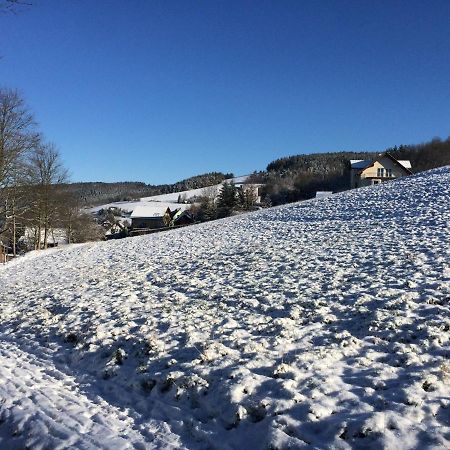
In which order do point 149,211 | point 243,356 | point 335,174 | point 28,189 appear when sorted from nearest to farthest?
1. point 243,356
2. point 28,189
3. point 149,211
4. point 335,174

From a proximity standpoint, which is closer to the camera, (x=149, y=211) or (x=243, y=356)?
(x=243, y=356)

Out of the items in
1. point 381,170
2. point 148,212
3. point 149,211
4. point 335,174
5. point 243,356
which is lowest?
point 243,356

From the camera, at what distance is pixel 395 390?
201 inches

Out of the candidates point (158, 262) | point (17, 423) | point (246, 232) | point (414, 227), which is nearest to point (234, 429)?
point (17, 423)

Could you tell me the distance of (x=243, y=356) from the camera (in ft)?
21.5

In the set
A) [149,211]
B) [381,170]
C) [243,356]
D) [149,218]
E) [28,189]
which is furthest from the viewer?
[149,211]

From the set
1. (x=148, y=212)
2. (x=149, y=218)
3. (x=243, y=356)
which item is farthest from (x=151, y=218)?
(x=243, y=356)

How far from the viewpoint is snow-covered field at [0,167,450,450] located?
15.8 feet

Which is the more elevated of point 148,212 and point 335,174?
point 335,174

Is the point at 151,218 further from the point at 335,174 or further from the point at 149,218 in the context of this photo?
the point at 335,174

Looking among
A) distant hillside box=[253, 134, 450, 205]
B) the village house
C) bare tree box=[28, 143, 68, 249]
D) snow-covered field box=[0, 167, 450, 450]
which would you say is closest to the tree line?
bare tree box=[28, 143, 68, 249]

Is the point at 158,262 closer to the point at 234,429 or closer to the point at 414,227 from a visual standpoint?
the point at 414,227

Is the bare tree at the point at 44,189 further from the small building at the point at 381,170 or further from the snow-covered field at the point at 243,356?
the small building at the point at 381,170

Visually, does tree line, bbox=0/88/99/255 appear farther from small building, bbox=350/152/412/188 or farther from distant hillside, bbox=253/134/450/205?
distant hillside, bbox=253/134/450/205
